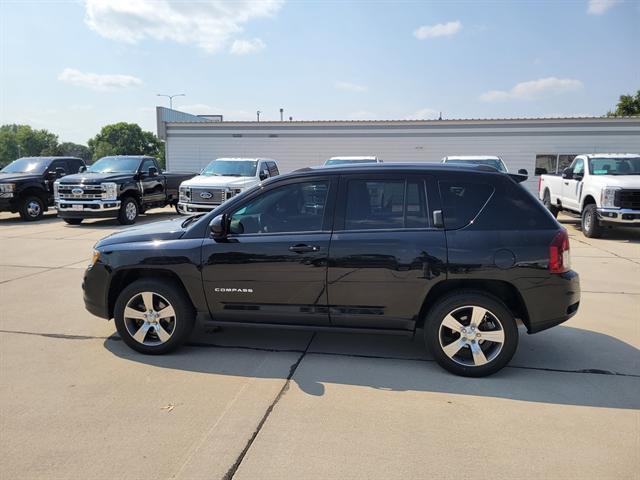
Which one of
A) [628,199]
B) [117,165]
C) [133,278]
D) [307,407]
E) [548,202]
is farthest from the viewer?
[548,202]

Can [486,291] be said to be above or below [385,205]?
below

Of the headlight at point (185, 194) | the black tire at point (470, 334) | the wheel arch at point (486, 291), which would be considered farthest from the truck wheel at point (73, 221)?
the black tire at point (470, 334)

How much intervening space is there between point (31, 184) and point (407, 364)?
15.0m

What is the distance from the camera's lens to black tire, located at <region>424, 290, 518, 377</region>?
3.82m

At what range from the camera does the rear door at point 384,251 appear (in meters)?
3.89

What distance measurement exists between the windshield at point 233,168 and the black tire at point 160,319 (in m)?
9.88

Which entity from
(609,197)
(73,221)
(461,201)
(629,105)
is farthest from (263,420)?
(629,105)

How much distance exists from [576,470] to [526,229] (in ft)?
5.98

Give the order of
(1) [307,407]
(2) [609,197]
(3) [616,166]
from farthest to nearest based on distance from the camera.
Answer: (3) [616,166] < (2) [609,197] < (1) [307,407]

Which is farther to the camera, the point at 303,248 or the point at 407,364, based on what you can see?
the point at 407,364

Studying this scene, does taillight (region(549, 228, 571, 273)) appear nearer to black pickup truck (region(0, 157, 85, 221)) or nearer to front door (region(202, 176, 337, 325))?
front door (region(202, 176, 337, 325))

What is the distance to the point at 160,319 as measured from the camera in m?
4.36

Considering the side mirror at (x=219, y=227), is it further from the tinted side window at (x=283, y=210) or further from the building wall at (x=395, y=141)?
the building wall at (x=395, y=141)

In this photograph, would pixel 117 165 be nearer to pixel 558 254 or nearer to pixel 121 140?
pixel 558 254
